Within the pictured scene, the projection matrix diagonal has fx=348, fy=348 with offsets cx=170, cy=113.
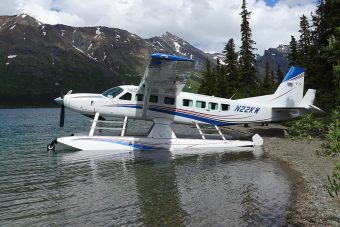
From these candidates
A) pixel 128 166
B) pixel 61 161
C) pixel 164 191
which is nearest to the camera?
pixel 164 191

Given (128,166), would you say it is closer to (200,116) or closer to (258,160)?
(258,160)

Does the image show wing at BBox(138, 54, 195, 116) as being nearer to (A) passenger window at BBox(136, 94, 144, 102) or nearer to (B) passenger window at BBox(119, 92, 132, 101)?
(A) passenger window at BBox(136, 94, 144, 102)

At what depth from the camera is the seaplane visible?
20.2m

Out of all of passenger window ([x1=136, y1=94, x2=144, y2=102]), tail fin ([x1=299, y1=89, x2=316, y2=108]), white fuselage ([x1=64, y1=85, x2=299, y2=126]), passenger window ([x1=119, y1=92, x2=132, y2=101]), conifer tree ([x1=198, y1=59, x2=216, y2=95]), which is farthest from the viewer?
conifer tree ([x1=198, y1=59, x2=216, y2=95])

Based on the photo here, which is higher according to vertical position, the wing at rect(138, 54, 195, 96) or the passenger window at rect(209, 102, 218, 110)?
the wing at rect(138, 54, 195, 96)

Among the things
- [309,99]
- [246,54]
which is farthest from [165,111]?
[246,54]

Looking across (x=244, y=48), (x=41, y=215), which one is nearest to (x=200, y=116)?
(x=41, y=215)

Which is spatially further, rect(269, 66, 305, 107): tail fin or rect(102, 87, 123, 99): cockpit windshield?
rect(269, 66, 305, 107): tail fin

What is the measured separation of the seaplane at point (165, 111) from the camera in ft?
66.2

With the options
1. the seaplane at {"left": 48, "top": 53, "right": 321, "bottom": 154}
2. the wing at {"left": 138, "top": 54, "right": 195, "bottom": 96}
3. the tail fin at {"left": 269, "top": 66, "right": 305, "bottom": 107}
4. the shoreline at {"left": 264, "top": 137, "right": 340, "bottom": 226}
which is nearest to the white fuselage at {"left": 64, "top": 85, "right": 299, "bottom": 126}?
the seaplane at {"left": 48, "top": 53, "right": 321, "bottom": 154}

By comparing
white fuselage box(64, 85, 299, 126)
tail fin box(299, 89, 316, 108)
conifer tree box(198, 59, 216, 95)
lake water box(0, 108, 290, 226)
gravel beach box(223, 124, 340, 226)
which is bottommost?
lake water box(0, 108, 290, 226)

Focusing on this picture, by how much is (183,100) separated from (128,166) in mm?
8634

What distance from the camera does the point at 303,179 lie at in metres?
12.9

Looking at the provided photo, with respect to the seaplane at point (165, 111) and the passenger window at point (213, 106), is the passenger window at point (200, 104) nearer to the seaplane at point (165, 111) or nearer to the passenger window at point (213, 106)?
the seaplane at point (165, 111)
